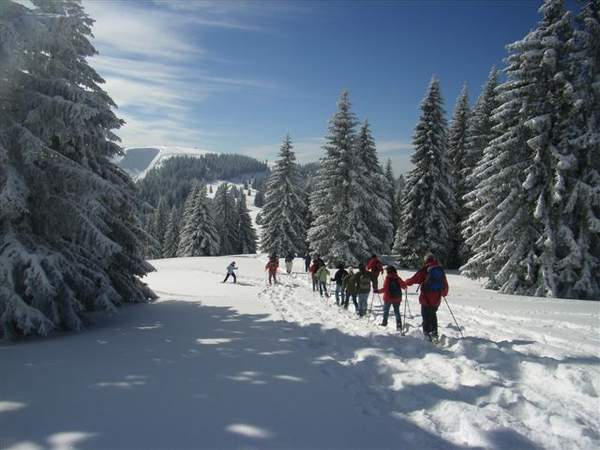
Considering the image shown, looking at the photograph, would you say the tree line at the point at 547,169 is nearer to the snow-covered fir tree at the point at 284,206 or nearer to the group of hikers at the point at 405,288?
the group of hikers at the point at 405,288

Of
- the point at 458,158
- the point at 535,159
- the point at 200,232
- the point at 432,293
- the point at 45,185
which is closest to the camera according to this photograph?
the point at 432,293

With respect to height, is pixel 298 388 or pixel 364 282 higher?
pixel 364 282

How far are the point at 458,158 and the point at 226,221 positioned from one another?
38.2 m

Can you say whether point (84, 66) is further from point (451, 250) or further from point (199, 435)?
point (451, 250)

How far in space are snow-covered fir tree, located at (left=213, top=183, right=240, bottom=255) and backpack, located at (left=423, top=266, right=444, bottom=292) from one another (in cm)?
5355

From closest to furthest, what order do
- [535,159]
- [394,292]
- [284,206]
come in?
[394,292], [535,159], [284,206]

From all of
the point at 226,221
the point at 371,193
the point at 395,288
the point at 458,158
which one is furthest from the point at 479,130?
the point at 226,221

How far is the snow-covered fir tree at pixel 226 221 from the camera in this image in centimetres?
6019

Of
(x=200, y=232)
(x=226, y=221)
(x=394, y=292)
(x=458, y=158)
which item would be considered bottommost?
(x=394, y=292)

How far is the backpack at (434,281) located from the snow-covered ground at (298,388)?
3.83 feet

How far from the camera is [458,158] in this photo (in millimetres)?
33875

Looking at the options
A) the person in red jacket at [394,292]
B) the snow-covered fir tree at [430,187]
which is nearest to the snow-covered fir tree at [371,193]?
the snow-covered fir tree at [430,187]

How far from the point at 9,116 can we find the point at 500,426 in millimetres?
10779

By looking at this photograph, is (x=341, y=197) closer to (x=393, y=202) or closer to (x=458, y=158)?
(x=458, y=158)
